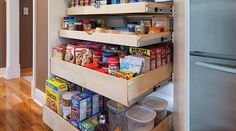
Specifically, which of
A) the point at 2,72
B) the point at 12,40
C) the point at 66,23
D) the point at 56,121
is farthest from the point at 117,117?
the point at 2,72

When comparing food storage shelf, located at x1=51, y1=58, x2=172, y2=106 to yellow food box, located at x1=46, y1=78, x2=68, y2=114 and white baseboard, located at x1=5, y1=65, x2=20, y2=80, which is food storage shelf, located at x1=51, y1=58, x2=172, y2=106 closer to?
yellow food box, located at x1=46, y1=78, x2=68, y2=114

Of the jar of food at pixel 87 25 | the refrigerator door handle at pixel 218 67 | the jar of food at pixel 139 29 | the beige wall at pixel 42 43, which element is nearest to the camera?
the refrigerator door handle at pixel 218 67

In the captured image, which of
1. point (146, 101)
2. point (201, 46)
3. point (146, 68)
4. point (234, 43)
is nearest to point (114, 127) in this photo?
point (146, 101)

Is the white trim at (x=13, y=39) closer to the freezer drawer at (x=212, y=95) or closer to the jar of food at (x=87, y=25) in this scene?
the jar of food at (x=87, y=25)

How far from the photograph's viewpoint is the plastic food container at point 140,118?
1127 mm

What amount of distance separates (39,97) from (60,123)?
0.90 m

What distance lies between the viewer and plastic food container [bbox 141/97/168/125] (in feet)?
4.02

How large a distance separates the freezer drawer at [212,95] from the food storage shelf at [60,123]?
5.6 inches

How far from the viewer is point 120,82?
1.03 m

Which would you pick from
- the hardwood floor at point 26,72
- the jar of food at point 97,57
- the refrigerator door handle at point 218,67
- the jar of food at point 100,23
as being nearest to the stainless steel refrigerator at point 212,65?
the refrigerator door handle at point 218,67

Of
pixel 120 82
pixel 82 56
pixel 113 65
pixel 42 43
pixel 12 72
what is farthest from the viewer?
pixel 12 72

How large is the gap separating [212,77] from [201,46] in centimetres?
17

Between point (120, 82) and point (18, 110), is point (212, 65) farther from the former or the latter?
point (18, 110)

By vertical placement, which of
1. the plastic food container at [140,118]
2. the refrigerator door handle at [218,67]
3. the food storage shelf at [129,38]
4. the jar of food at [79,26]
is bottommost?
the plastic food container at [140,118]
